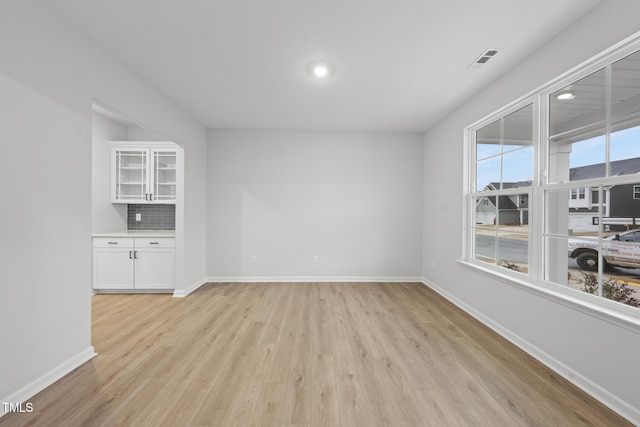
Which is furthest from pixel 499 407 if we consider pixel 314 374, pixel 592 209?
pixel 592 209

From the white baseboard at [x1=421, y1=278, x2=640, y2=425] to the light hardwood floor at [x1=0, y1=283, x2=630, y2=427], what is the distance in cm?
6

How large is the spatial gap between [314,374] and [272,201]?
3068 millimetres

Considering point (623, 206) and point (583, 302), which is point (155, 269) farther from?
point (623, 206)

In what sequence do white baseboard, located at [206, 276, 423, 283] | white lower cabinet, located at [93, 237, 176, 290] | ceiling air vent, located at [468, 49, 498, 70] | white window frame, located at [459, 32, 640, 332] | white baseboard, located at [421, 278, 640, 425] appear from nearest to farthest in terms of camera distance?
white baseboard, located at [421, 278, 640, 425]
white window frame, located at [459, 32, 640, 332]
ceiling air vent, located at [468, 49, 498, 70]
white lower cabinet, located at [93, 237, 176, 290]
white baseboard, located at [206, 276, 423, 283]

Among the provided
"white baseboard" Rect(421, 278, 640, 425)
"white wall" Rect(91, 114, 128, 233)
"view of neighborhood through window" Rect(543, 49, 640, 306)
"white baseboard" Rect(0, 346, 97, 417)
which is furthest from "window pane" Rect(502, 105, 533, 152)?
"white wall" Rect(91, 114, 128, 233)

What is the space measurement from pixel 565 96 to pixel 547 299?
1657 mm

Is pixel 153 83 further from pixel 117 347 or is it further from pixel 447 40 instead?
pixel 447 40

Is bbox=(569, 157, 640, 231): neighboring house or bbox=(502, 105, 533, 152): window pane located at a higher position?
bbox=(502, 105, 533, 152): window pane

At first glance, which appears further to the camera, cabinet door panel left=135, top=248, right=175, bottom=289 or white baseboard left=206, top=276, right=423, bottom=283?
white baseboard left=206, top=276, right=423, bottom=283

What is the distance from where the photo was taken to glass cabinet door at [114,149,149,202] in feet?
14.2

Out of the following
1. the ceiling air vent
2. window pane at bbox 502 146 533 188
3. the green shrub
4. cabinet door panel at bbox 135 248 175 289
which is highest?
the ceiling air vent

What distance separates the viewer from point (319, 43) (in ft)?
7.37

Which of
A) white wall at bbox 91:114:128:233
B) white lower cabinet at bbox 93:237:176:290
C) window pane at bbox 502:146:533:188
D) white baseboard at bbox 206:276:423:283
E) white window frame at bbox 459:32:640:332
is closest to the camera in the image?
white window frame at bbox 459:32:640:332

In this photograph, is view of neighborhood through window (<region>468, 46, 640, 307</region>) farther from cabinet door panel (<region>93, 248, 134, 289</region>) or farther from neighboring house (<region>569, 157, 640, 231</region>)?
cabinet door panel (<region>93, 248, 134, 289</region>)
